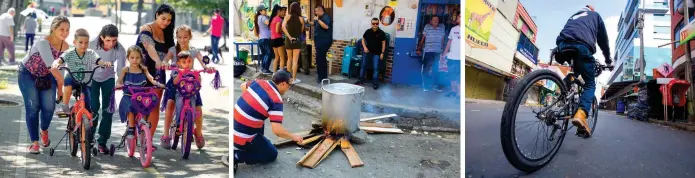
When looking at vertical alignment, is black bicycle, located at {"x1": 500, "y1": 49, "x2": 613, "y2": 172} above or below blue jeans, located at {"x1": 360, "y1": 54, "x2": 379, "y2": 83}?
below

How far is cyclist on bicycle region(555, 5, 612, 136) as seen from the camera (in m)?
2.63

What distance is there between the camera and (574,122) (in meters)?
2.79

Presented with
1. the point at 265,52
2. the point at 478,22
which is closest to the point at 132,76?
the point at 265,52

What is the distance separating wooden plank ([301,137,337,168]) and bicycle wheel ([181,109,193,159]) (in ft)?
5.68

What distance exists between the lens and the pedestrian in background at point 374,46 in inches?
96.3

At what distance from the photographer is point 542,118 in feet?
9.34

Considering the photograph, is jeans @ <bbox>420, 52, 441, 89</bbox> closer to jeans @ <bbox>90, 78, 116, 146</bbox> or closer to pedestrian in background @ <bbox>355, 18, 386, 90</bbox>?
pedestrian in background @ <bbox>355, 18, 386, 90</bbox>

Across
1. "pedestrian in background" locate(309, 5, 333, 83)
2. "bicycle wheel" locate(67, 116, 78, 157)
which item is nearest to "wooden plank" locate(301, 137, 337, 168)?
"pedestrian in background" locate(309, 5, 333, 83)

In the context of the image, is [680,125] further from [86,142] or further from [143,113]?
[86,142]

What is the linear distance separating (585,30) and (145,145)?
280 centimetres

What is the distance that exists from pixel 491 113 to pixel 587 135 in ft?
1.41

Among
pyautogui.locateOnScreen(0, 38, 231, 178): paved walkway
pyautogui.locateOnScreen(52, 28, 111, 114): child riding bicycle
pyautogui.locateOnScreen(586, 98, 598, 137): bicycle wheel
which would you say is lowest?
pyautogui.locateOnScreen(0, 38, 231, 178): paved walkway

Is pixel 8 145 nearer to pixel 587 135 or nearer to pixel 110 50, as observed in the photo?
pixel 110 50

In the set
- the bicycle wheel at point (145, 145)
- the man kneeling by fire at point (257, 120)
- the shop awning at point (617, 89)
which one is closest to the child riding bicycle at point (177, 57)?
the bicycle wheel at point (145, 145)
